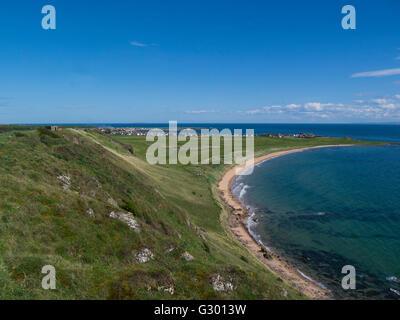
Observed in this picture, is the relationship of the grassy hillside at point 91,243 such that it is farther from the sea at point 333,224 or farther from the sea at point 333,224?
the sea at point 333,224

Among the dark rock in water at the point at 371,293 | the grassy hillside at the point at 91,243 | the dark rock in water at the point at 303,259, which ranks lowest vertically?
the dark rock in water at the point at 371,293

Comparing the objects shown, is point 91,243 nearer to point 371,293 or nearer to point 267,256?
point 267,256

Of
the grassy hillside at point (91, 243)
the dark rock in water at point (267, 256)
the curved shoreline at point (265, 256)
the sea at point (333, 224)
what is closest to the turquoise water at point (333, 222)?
the sea at point (333, 224)

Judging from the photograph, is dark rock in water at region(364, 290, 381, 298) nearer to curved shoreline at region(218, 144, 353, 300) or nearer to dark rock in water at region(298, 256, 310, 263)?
curved shoreline at region(218, 144, 353, 300)

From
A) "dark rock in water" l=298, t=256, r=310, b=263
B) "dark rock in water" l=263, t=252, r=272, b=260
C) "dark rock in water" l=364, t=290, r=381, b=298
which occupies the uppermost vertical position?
"dark rock in water" l=263, t=252, r=272, b=260

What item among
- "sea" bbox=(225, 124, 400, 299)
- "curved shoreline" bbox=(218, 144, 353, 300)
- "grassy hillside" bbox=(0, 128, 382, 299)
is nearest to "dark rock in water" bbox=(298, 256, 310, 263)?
"sea" bbox=(225, 124, 400, 299)

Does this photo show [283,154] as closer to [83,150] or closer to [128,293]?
[83,150]

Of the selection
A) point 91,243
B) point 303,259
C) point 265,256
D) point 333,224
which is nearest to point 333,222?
point 333,224

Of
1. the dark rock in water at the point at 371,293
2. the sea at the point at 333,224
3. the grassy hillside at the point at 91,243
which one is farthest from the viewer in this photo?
the sea at the point at 333,224
